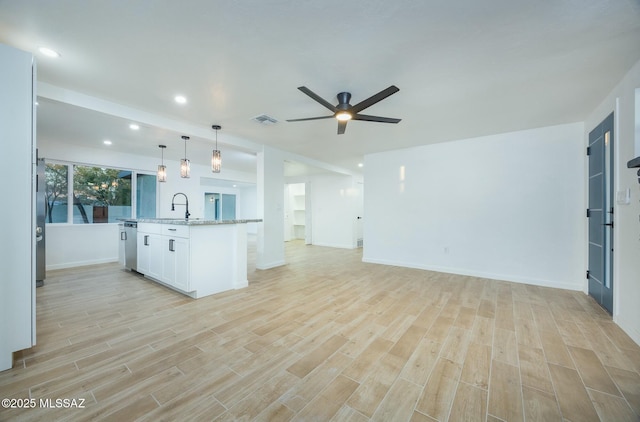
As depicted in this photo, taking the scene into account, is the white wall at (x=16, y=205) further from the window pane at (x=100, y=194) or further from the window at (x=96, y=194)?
the window pane at (x=100, y=194)

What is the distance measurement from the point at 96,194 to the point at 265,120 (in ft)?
Result: 15.4

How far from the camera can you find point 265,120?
365 cm

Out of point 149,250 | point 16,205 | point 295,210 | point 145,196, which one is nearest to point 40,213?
point 149,250

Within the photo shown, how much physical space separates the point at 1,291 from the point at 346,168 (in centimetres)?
686

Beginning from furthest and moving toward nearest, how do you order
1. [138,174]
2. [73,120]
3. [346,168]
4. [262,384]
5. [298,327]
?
[346,168] < [138,174] < [73,120] < [298,327] < [262,384]

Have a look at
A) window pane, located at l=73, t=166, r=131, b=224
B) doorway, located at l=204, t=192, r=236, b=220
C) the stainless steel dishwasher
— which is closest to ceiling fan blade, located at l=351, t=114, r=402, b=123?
the stainless steel dishwasher

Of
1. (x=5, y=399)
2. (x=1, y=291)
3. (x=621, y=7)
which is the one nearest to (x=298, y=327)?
A: (x=5, y=399)

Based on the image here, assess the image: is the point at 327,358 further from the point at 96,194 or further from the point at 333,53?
the point at 96,194

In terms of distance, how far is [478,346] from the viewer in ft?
6.95

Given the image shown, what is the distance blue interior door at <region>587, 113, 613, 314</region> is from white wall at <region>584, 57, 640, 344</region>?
241 mm

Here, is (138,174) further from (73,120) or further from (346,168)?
(346,168)

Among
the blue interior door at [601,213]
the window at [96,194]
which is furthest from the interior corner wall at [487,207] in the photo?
the window at [96,194]

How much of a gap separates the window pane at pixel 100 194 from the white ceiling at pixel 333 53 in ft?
7.62

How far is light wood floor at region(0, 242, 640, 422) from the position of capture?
4.74ft
